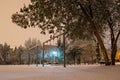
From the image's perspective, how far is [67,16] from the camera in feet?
29.0

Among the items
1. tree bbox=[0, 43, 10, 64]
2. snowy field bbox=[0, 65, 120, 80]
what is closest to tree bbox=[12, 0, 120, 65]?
snowy field bbox=[0, 65, 120, 80]

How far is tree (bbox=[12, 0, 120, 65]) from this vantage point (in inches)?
319

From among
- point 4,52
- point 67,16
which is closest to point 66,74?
point 67,16

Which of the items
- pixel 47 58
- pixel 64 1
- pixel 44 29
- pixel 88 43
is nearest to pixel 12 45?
pixel 47 58

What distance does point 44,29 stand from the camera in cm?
905

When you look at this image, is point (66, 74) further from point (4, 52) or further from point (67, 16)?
point (4, 52)

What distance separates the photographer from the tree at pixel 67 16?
A: 8094mm

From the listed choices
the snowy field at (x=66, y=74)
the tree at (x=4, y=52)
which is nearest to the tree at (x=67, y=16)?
the snowy field at (x=66, y=74)

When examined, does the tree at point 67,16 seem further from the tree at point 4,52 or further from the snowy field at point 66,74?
the tree at point 4,52

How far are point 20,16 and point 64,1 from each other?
1732 millimetres

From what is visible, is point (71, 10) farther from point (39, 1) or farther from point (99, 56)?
point (99, 56)

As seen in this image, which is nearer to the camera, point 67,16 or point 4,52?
point 67,16

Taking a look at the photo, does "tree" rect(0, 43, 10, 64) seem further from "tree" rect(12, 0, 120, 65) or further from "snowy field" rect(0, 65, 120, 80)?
"snowy field" rect(0, 65, 120, 80)

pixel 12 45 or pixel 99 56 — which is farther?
pixel 12 45
